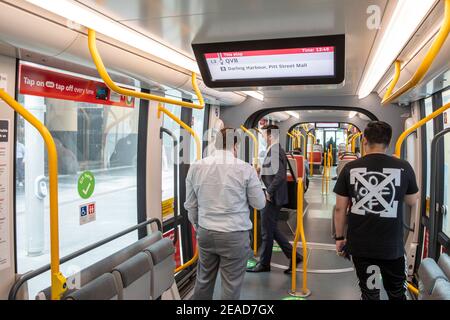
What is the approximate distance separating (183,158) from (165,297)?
179 cm

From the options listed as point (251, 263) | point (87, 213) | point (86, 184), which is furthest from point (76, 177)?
point (251, 263)

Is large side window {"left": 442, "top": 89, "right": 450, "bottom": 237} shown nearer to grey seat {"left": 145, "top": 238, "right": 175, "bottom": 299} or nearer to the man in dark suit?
the man in dark suit

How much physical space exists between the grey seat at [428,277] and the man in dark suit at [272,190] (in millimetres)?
2079

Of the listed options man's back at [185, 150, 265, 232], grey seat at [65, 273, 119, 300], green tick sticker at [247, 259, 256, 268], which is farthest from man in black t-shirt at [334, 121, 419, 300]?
green tick sticker at [247, 259, 256, 268]

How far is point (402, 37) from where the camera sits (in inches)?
82.0

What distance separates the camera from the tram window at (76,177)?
252cm

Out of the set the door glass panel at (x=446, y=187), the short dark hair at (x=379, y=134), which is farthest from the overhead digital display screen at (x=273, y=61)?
the door glass panel at (x=446, y=187)

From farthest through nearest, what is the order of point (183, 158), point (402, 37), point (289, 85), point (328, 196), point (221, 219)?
point (328, 196) < point (183, 158) < point (221, 219) < point (289, 85) < point (402, 37)

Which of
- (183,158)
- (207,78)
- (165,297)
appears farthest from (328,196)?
(207,78)

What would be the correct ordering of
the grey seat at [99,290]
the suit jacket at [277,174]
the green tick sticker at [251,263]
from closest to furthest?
the grey seat at [99,290], the suit jacket at [277,174], the green tick sticker at [251,263]

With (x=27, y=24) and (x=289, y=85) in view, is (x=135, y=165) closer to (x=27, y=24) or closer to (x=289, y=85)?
(x=289, y=85)

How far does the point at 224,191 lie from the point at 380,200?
1.11 meters

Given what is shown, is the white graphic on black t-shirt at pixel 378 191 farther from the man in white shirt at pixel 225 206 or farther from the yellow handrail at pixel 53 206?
the yellow handrail at pixel 53 206

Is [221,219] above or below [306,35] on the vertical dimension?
below
